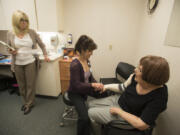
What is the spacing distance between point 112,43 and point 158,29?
3.11 ft

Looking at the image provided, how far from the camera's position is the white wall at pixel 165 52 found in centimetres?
108

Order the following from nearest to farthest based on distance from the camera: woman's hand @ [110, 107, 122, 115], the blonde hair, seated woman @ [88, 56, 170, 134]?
seated woman @ [88, 56, 170, 134], woman's hand @ [110, 107, 122, 115], the blonde hair

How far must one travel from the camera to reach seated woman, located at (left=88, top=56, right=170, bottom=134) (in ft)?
2.39

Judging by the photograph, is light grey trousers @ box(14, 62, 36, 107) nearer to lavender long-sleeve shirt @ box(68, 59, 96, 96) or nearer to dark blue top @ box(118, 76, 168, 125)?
lavender long-sleeve shirt @ box(68, 59, 96, 96)

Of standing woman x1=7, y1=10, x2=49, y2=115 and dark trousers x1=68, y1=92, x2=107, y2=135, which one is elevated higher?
standing woman x1=7, y1=10, x2=49, y2=115

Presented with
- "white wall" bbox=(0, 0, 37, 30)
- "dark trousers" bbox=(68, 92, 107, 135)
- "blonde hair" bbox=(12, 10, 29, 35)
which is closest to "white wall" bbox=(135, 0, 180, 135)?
"dark trousers" bbox=(68, 92, 107, 135)

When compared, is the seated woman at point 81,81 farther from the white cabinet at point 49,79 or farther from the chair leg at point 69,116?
the white cabinet at point 49,79

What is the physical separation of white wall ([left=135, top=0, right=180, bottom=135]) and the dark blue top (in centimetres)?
47

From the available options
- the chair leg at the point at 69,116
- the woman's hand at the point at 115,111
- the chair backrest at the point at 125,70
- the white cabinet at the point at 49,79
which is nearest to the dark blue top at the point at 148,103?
the woman's hand at the point at 115,111

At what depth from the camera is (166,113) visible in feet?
3.96

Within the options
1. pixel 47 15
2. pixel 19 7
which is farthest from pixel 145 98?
pixel 19 7

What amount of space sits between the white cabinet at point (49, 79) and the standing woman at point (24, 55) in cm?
18

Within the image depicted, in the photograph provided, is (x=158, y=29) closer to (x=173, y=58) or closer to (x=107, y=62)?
(x=173, y=58)

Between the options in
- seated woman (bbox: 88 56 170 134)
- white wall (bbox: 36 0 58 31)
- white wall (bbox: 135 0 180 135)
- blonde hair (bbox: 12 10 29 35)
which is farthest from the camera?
white wall (bbox: 36 0 58 31)
